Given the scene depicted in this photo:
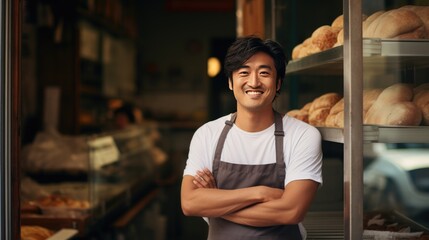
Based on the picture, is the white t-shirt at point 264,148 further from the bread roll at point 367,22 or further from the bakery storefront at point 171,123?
the bread roll at point 367,22

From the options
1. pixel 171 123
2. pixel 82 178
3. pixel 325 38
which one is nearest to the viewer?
pixel 325 38

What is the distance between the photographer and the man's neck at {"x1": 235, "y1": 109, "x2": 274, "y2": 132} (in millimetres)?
2701

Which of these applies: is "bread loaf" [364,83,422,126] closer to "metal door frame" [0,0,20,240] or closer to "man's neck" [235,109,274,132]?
"man's neck" [235,109,274,132]

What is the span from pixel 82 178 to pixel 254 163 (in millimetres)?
3663

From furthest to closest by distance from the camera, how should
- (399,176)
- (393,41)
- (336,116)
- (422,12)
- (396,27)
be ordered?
(399,176) → (336,116) → (422,12) → (396,27) → (393,41)

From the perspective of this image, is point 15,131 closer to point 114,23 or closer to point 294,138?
point 294,138

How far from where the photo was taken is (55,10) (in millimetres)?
7246

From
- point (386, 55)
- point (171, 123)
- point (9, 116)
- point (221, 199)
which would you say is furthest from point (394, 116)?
point (171, 123)

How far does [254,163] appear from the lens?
268cm

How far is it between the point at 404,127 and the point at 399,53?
0.87 feet

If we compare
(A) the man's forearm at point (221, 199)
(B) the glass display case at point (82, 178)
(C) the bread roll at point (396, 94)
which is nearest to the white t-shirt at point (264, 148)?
(A) the man's forearm at point (221, 199)

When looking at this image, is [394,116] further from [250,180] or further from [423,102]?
[250,180]

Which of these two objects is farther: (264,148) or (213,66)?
(213,66)

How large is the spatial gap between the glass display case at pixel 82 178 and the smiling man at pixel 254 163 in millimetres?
2163
